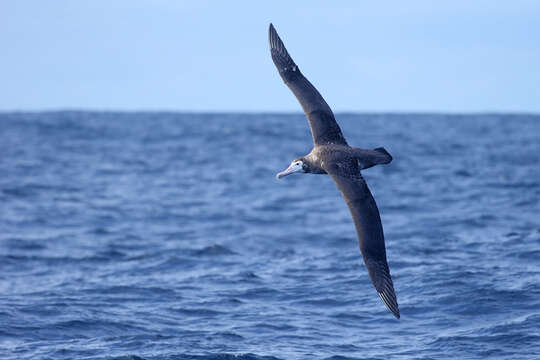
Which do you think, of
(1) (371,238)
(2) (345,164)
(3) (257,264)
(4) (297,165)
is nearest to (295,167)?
(4) (297,165)

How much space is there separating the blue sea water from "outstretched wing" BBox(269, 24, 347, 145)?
268cm

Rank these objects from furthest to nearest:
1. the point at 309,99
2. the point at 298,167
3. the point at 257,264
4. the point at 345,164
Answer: the point at 257,264 < the point at 309,99 < the point at 298,167 < the point at 345,164

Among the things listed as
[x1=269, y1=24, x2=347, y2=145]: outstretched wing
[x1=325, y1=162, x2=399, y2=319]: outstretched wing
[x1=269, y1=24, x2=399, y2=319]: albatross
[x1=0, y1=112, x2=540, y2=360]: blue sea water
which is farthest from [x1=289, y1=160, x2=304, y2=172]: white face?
[x1=0, y1=112, x2=540, y2=360]: blue sea water

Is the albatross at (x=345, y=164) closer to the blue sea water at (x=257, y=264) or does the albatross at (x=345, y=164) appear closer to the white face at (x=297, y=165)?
the white face at (x=297, y=165)

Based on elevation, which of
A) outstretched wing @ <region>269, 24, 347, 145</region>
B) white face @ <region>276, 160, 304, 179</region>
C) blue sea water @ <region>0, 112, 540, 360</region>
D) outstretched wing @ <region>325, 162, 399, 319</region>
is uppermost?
outstretched wing @ <region>269, 24, 347, 145</region>

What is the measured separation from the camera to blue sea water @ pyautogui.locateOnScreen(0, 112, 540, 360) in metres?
10.3

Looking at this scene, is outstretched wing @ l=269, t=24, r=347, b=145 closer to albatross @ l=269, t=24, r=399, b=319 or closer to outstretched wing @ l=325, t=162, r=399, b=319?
albatross @ l=269, t=24, r=399, b=319

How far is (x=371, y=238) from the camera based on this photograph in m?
9.31

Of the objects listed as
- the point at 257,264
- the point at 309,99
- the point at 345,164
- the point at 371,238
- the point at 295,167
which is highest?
the point at 309,99

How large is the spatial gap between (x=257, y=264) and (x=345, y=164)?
5.42 m

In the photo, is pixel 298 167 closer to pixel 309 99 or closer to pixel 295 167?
pixel 295 167

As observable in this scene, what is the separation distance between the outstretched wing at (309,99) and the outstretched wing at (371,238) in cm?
126

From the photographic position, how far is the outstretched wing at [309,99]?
35.2ft

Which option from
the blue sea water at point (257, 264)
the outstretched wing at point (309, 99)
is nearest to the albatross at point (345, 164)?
the outstretched wing at point (309, 99)
